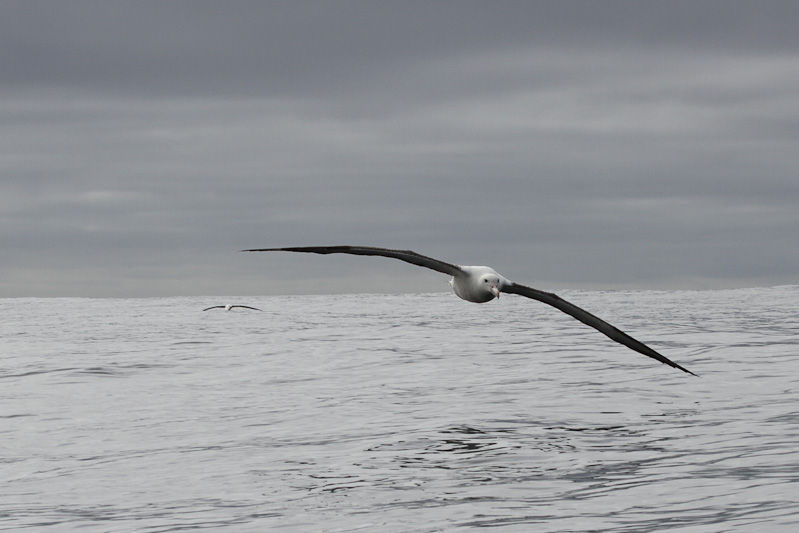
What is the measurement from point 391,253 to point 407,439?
3319 millimetres

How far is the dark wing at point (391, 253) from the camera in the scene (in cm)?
1533

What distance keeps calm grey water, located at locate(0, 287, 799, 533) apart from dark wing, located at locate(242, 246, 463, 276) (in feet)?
9.32

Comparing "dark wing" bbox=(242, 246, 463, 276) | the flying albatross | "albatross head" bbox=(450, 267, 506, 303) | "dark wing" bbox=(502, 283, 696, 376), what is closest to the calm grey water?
"dark wing" bbox=(502, 283, 696, 376)

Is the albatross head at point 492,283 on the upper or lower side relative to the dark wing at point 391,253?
lower

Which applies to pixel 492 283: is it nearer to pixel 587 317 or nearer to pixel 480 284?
pixel 480 284

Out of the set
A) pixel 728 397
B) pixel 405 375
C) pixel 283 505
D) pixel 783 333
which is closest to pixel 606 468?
pixel 283 505

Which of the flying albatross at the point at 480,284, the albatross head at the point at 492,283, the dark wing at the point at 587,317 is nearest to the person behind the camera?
the flying albatross at the point at 480,284

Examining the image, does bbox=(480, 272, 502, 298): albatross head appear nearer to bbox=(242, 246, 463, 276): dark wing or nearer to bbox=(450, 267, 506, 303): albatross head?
bbox=(450, 267, 506, 303): albatross head

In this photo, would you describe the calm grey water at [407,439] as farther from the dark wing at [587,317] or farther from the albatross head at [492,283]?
the albatross head at [492,283]

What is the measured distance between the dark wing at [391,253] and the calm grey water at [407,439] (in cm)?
284

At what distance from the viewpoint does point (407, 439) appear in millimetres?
17484

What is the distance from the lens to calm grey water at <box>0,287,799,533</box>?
12.4 meters

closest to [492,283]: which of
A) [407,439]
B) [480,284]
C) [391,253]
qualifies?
[480,284]

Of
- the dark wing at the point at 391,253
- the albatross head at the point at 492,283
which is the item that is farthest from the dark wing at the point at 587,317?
the dark wing at the point at 391,253
